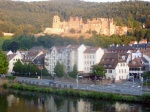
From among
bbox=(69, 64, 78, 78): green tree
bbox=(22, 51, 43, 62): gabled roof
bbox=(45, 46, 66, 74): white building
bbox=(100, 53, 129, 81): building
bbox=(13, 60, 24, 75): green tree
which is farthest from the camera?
bbox=(22, 51, 43, 62): gabled roof

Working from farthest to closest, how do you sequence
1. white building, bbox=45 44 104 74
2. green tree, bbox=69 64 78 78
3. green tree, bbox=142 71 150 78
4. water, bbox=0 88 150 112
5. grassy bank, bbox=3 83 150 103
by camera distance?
white building, bbox=45 44 104 74
green tree, bbox=69 64 78 78
green tree, bbox=142 71 150 78
grassy bank, bbox=3 83 150 103
water, bbox=0 88 150 112

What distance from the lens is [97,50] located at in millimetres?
38281

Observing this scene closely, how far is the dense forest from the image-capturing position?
62.5 meters

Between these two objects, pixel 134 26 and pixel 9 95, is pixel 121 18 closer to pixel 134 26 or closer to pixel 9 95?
pixel 134 26

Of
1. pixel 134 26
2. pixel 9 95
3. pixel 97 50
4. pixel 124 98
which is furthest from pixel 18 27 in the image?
pixel 124 98

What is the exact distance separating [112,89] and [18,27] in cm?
6148

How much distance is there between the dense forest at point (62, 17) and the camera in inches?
2462

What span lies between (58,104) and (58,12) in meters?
86.7

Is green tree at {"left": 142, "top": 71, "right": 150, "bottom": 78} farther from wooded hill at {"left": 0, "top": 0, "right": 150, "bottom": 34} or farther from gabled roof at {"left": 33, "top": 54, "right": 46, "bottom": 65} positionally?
wooded hill at {"left": 0, "top": 0, "right": 150, "bottom": 34}

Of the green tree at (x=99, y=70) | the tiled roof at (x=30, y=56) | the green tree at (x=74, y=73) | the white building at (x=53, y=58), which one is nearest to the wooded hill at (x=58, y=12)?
the tiled roof at (x=30, y=56)

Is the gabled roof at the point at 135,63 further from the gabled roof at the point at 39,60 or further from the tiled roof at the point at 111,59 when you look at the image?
the gabled roof at the point at 39,60

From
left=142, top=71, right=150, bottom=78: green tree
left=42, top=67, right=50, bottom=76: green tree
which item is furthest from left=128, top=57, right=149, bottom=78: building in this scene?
left=42, top=67, right=50, bottom=76: green tree

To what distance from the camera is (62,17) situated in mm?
105438

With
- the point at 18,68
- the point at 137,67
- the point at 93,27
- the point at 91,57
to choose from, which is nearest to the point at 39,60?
the point at 18,68
